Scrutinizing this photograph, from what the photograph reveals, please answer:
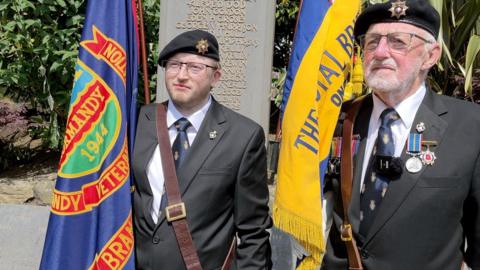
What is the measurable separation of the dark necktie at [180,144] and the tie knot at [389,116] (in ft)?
2.68

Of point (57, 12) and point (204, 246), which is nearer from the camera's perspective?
point (204, 246)

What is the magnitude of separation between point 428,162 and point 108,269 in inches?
56.5

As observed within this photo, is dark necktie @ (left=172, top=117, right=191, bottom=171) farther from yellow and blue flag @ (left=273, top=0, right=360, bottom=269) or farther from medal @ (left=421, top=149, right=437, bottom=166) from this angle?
medal @ (left=421, top=149, right=437, bottom=166)

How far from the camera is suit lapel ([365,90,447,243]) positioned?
6.12 ft

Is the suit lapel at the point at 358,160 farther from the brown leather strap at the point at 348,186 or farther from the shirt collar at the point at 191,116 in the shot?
the shirt collar at the point at 191,116

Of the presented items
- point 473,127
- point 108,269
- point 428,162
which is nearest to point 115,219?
point 108,269

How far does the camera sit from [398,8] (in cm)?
188

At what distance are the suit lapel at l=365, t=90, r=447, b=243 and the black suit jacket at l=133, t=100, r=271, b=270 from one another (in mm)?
526

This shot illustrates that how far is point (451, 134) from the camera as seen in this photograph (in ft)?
6.21

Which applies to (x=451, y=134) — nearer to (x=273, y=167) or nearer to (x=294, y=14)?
(x=273, y=167)

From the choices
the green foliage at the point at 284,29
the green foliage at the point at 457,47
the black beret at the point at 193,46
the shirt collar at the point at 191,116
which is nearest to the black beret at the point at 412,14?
the black beret at the point at 193,46

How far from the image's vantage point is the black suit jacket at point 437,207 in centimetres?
183

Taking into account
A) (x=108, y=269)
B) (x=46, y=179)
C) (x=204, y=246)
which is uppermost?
(x=204, y=246)

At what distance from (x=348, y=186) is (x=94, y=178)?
3.74ft
